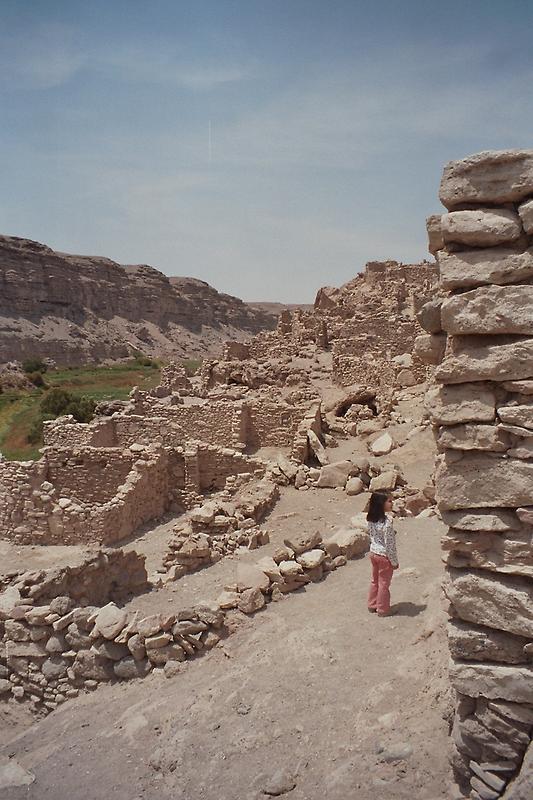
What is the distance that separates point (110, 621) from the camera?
19.9 feet

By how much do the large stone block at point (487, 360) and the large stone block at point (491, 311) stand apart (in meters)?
0.08

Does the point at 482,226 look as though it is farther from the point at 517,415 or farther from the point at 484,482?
the point at 484,482

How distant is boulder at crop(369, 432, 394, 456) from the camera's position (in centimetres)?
1305

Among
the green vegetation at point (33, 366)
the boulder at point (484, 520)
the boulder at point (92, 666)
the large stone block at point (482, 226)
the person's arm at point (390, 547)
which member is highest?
the green vegetation at point (33, 366)

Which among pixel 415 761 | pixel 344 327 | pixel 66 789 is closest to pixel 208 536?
pixel 66 789

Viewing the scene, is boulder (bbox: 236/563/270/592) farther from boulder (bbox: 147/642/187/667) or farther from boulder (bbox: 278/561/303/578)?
boulder (bbox: 147/642/187/667)

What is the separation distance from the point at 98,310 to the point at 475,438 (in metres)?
88.0

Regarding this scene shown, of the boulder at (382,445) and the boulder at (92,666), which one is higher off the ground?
the boulder at (382,445)

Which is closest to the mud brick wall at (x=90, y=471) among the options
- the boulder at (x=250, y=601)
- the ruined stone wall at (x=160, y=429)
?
the ruined stone wall at (x=160, y=429)

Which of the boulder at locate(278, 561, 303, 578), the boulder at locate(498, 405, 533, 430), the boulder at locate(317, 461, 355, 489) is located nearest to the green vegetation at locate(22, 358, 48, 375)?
the boulder at locate(317, 461, 355, 489)

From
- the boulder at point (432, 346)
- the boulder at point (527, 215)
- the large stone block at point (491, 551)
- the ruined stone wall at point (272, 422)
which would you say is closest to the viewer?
the boulder at point (527, 215)

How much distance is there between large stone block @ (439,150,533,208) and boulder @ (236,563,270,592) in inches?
185

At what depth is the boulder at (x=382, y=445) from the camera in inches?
514

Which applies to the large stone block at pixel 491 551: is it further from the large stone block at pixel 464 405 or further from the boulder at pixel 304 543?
the boulder at pixel 304 543
